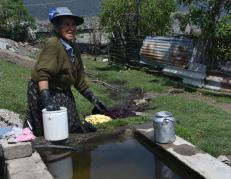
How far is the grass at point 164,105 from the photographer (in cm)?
658

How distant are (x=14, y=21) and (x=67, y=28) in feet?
111

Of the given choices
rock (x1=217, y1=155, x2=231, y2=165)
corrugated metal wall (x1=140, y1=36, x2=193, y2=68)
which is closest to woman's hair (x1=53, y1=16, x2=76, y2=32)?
rock (x1=217, y1=155, x2=231, y2=165)

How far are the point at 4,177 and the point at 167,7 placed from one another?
19.4 metres

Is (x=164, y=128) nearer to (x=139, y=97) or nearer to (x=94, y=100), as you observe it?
(x=94, y=100)

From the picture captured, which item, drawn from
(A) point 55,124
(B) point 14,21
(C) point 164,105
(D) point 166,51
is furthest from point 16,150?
(B) point 14,21

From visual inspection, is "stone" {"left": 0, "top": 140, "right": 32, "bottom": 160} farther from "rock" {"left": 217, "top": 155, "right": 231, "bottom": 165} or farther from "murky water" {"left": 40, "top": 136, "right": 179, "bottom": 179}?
"rock" {"left": 217, "top": 155, "right": 231, "bottom": 165}

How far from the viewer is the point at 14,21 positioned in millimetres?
37625

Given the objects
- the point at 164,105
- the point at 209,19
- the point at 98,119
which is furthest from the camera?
the point at 209,19

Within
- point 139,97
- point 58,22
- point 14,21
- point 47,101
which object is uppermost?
point 58,22

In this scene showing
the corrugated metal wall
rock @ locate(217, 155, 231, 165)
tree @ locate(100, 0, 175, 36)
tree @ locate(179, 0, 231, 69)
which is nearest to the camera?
rock @ locate(217, 155, 231, 165)

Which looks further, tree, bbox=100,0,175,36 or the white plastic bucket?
tree, bbox=100,0,175,36

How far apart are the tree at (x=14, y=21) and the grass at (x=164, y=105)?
20.6m

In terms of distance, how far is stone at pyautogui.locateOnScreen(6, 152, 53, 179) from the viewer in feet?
13.6

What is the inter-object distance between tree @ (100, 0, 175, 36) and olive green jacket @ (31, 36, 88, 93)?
54.2 ft
